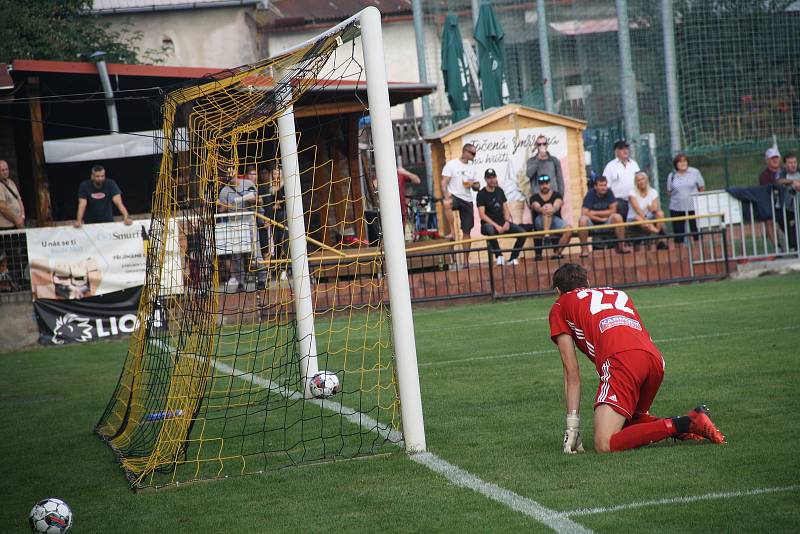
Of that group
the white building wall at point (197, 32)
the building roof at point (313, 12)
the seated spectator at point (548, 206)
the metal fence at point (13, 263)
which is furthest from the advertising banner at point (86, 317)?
the building roof at point (313, 12)

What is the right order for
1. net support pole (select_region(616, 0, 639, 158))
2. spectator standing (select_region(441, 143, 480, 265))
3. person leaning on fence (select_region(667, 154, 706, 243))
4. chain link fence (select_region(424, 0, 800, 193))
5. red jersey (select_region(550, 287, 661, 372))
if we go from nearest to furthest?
red jersey (select_region(550, 287, 661, 372)), person leaning on fence (select_region(667, 154, 706, 243)), spectator standing (select_region(441, 143, 480, 265)), net support pole (select_region(616, 0, 639, 158)), chain link fence (select_region(424, 0, 800, 193))

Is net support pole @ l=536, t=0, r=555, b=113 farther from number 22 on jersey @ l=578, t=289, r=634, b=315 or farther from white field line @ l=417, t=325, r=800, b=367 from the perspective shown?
number 22 on jersey @ l=578, t=289, r=634, b=315

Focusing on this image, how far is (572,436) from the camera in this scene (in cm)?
641

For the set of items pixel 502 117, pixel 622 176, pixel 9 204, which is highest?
pixel 502 117

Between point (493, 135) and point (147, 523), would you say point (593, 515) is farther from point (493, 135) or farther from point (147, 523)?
point (493, 135)

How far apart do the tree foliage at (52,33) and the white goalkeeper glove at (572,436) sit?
2302 centimetres

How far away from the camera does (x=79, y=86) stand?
20.0 m

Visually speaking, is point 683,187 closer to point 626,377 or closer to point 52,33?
point 626,377

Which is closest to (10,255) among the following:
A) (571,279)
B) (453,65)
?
(453,65)

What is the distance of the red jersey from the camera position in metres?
6.48

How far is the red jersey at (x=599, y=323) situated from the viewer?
21.3 ft

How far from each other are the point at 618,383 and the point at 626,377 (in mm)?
62

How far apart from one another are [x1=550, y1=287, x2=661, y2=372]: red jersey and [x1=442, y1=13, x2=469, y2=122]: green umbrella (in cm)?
1856

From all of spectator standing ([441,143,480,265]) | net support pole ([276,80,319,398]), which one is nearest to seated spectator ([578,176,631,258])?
spectator standing ([441,143,480,265])
